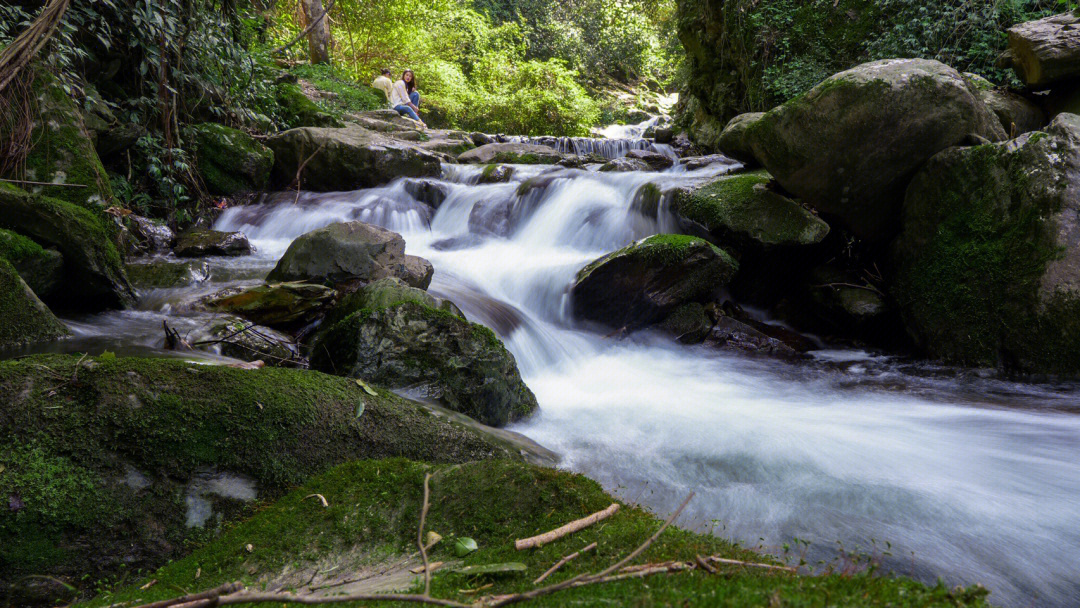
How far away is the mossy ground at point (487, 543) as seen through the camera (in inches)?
49.6

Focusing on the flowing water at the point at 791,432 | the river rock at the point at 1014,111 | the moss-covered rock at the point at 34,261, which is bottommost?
the flowing water at the point at 791,432

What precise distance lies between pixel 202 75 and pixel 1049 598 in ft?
33.3

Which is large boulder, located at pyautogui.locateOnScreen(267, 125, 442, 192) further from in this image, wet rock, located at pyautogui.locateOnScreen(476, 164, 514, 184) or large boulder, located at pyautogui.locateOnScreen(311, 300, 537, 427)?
large boulder, located at pyautogui.locateOnScreen(311, 300, 537, 427)

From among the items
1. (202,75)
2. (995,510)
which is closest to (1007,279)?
(995,510)

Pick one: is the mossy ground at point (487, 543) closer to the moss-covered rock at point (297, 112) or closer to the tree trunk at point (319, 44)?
the moss-covered rock at point (297, 112)

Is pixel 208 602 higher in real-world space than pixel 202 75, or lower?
lower

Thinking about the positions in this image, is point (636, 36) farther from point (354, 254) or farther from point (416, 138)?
point (354, 254)

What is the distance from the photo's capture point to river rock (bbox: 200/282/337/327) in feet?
17.1

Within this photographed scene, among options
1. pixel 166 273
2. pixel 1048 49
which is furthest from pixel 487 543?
pixel 1048 49

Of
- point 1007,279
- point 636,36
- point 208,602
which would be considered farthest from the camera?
point 636,36

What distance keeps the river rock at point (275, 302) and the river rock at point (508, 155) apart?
Answer: 779cm

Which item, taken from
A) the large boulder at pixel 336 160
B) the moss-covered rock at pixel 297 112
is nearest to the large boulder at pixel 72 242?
the large boulder at pixel 336 160

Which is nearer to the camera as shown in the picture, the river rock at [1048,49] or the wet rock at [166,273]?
the wet rock at [166,273]

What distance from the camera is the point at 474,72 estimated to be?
2406 cm
